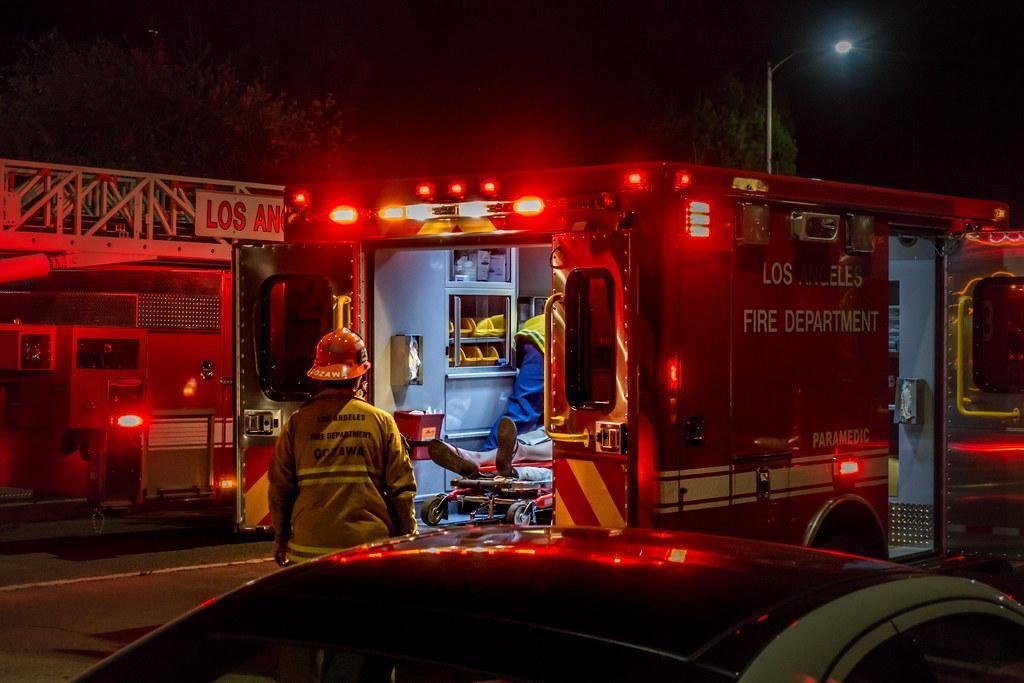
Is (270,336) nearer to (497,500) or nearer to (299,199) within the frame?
(299,199)

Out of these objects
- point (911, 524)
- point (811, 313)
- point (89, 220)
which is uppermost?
point (89, 220)

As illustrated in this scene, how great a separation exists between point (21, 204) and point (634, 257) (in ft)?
32.3

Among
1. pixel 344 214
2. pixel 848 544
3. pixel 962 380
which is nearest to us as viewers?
pixel 848 544

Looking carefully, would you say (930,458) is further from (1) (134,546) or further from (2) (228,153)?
(2) (228,153)

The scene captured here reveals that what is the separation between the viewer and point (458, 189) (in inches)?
277

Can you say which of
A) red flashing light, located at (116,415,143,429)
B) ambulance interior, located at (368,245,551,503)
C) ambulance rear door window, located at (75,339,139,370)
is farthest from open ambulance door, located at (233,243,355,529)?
ambulance rear door window, located at (75,339,139,370)

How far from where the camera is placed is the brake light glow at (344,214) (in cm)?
755

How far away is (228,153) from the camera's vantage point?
103 ft

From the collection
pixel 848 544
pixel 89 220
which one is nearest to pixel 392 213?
pixel 848 544

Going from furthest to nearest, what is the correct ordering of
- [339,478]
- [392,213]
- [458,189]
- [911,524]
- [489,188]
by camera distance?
[911,524]
[392,213]
[458,189]
[489,188]
[339,478]

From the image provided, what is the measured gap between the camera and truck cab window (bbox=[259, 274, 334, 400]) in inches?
310

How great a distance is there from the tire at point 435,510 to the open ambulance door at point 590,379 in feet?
7.17

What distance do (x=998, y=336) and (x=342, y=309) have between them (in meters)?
3.74

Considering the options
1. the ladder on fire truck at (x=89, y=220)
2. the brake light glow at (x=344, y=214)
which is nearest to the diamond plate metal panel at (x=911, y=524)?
the brake light glow at (x=344, y=214)
